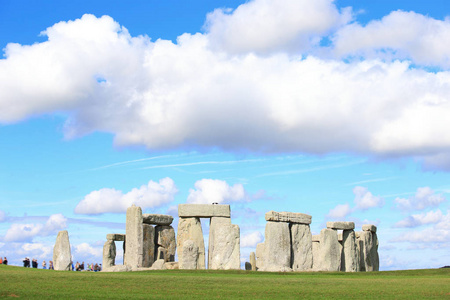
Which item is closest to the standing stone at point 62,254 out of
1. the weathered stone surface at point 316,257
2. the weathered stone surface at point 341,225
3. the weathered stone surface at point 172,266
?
the weathered stone surface at point 172,266

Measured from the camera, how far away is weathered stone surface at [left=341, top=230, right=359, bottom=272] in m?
31.2

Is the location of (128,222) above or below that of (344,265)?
above

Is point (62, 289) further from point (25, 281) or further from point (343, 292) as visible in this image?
point (343, 292)

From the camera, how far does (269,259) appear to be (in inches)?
1068

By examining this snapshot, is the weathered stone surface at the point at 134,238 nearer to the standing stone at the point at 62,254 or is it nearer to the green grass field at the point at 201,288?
the standing stone at the point at 62,254

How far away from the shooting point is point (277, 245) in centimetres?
2755

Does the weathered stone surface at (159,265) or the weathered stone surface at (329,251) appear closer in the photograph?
the weathered stone surface at (159,265)

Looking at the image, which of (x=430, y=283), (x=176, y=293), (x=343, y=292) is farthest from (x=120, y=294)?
(x=430, y=283)

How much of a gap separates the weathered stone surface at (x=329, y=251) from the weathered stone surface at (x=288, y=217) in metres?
1.23

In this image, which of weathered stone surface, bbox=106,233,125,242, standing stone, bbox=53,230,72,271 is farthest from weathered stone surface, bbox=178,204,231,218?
standing stone, bbox=53,230,72,271

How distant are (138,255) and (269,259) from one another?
649cm

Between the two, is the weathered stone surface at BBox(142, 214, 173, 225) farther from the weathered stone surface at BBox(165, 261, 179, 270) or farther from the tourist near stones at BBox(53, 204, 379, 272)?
the weathered stone surface at BBox(165, 261, 179, 270)

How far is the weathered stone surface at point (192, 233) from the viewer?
28.9m

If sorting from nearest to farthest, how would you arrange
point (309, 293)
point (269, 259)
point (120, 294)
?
point (120, 294) → point (309, 293) → point (269, 259)
